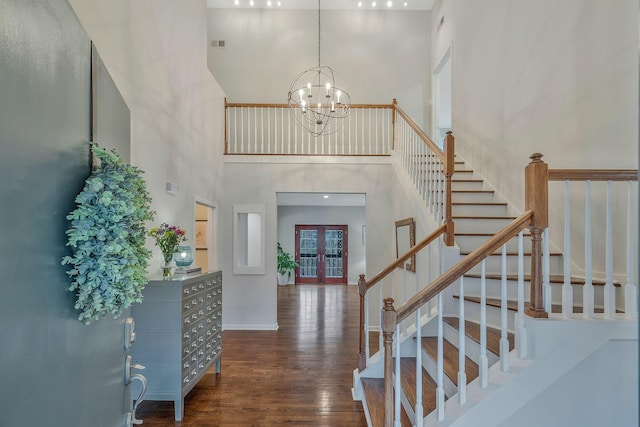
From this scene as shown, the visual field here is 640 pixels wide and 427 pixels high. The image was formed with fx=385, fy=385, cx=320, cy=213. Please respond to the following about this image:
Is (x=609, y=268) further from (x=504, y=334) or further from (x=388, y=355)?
(x=388, y=355)

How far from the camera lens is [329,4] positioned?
7.53m

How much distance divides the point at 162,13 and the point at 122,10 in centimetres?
95

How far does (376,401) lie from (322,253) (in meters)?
10.3

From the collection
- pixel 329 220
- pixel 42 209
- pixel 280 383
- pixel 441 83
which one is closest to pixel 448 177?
pixel 280 383

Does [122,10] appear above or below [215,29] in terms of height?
below

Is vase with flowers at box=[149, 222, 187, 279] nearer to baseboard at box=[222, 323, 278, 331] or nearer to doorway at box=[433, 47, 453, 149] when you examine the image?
baseboard at box=[222, 323, 278, 331]

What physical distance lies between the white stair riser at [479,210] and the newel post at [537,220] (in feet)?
7.33

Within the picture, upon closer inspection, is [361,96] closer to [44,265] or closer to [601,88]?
[601,88]

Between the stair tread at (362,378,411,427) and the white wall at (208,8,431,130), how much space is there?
5503 mm

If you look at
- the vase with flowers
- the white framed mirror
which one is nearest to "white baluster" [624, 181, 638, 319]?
the vase with flowers

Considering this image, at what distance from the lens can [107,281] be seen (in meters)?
1.38

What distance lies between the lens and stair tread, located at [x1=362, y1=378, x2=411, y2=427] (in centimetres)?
264

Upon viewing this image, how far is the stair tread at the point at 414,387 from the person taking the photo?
2566mm

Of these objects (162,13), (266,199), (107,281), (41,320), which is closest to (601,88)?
(107,281)
